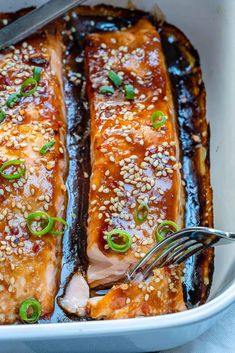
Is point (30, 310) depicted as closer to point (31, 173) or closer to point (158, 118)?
point (31, 173)

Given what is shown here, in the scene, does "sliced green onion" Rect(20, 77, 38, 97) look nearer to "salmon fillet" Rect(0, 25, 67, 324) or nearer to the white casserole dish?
"salmon fillet" Rect(0, 25, 67, 324)

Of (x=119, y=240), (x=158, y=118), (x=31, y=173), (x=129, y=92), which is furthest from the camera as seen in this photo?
(x=129, y=92)

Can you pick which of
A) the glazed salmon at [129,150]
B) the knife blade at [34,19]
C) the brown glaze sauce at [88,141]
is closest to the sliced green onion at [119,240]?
the glazed salmon at [129,150]

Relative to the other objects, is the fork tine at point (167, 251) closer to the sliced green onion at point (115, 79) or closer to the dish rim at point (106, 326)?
the dish rim at point (106, 326)

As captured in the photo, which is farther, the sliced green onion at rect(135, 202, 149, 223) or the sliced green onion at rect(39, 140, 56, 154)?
the sliced green onion at rect(39, 140, 56, 154)

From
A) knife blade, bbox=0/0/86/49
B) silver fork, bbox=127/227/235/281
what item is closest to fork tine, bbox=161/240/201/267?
silver fork, bbox=127/227/235/281

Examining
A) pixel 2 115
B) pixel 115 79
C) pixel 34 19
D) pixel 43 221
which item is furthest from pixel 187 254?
pixel 34 19

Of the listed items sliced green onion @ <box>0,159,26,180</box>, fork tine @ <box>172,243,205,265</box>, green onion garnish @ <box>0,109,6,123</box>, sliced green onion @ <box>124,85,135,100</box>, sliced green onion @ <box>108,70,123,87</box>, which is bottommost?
Answer: fork tine @ <box>172,243,205,265</box>
